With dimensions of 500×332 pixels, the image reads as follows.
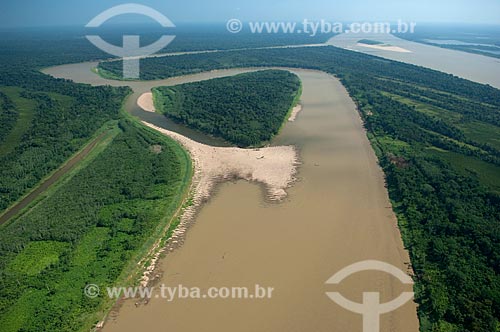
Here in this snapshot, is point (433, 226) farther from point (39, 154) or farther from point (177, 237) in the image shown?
point (39, 154)

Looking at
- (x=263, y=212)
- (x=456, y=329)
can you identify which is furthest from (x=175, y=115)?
(x=456, y=329)

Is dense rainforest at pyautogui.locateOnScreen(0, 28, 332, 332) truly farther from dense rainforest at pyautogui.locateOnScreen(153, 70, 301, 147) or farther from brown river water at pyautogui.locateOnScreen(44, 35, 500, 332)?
dense rainforest at pyautogui.locateOnScreen(153, 70, 301, 147)

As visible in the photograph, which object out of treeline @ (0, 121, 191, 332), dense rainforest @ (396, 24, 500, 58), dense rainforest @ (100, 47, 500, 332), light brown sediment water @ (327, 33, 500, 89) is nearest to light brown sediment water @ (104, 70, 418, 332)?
dense rainforest @ (100, 47, 500, 332)

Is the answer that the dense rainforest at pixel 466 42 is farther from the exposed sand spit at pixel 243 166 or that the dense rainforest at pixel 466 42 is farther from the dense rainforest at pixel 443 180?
the exposed sand spit at pixel 243 166

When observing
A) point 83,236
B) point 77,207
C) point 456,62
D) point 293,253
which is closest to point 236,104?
point 77,207

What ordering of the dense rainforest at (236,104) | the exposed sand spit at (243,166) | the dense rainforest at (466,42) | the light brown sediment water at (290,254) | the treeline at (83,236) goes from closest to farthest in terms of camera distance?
the treeline at (83,236) < the light brown sediment water at (290,254) < the exposed sand spit at (243,166) < the dense rainforest at (236,104) < the dense rainforest at (466,42)

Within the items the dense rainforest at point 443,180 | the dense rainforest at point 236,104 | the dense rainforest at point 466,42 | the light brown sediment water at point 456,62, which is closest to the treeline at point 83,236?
the dense rainforest at point 236,104

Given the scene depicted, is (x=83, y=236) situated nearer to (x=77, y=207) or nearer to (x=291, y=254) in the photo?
(x=77, y=207)
